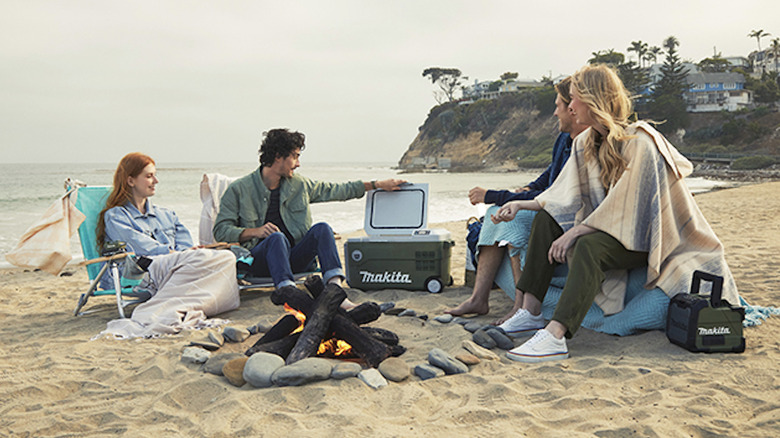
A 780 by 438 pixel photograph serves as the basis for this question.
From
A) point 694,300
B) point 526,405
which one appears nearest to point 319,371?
point 526,405

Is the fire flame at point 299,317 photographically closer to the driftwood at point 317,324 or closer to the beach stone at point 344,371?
the driftwood at point 317,324

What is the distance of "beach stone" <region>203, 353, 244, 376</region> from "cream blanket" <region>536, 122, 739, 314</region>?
75.1 inches

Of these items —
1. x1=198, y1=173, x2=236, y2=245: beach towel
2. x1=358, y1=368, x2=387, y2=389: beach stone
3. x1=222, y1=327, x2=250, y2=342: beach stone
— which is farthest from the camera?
x1=198, y1=173, x2=236, y2=245: beach towel

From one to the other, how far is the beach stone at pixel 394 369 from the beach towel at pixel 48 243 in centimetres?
261

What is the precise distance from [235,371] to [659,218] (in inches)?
86.1

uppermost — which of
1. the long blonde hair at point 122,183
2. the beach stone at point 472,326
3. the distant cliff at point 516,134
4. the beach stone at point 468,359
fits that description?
the distant cliff at point 516,134

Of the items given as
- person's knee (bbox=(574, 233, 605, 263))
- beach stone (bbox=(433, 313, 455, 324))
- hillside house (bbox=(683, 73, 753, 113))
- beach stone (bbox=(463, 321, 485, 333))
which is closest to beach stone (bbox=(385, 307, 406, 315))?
beach stone (bbox=(433, 313, 455, 324))

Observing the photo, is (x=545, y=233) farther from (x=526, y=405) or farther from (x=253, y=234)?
(x=253, y=234)

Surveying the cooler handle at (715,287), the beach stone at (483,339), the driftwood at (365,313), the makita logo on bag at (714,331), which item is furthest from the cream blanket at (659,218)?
the driftwood at (365,313)

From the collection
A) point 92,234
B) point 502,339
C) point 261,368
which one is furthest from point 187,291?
point 502,339

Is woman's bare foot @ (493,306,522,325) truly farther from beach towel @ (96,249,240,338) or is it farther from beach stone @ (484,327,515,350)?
beach towel @ (96,249,240,338)

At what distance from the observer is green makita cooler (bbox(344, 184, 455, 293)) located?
437cm

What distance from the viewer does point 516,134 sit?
56.9m

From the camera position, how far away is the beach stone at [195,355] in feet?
9.39
